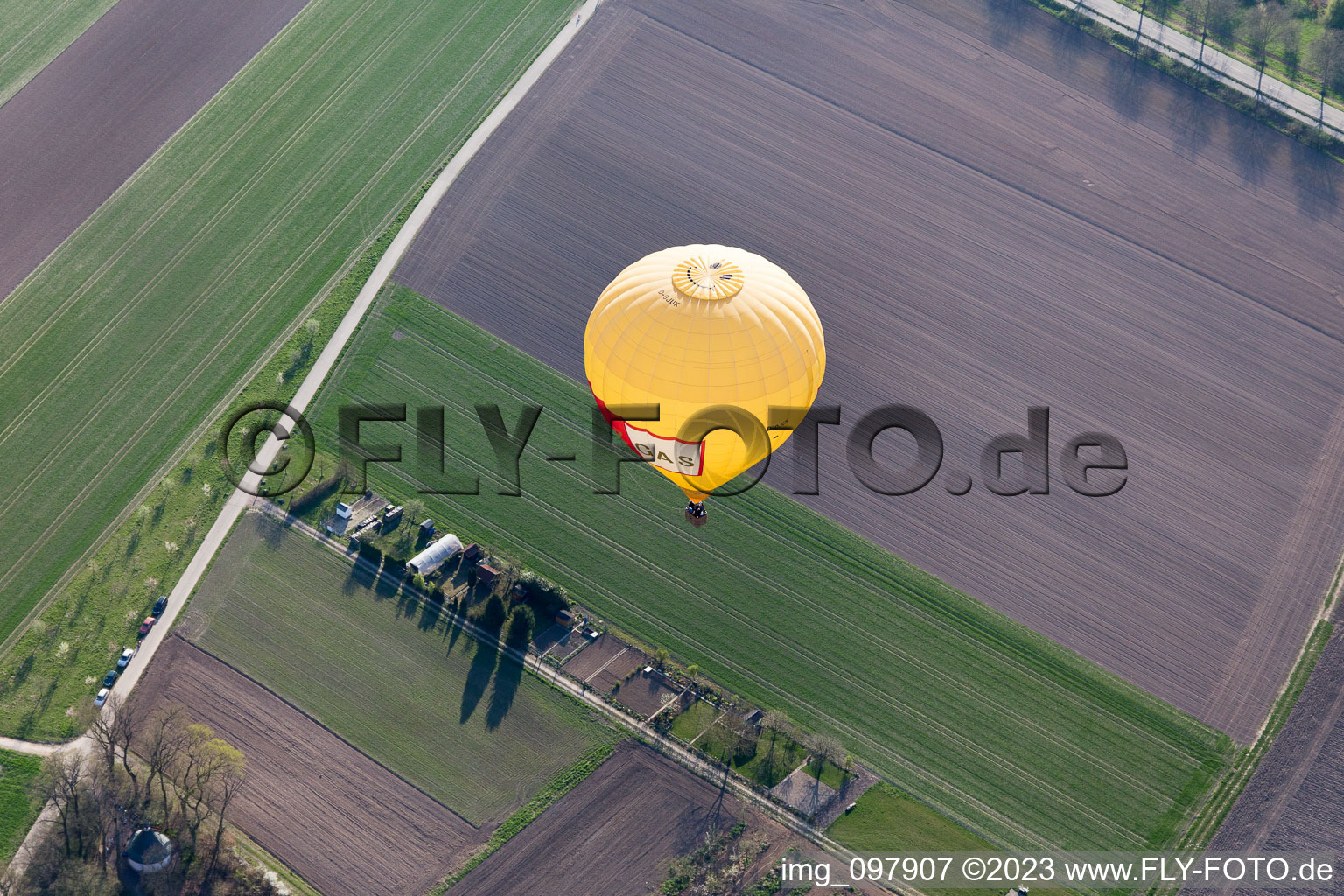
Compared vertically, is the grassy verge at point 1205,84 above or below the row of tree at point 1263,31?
below

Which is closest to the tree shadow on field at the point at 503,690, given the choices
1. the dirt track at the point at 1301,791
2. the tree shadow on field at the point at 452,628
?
the tree shadow on field at the point at 452,628

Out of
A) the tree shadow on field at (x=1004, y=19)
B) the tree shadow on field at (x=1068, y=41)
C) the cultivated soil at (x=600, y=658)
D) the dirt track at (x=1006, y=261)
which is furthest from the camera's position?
the tree shadow on field at (x=1004, y=19)

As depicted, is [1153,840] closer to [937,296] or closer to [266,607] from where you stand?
[937,296]

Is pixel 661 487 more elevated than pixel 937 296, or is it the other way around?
pixel 937 296

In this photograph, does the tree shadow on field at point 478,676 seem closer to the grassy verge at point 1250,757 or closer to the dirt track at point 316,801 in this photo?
the dirt track at point 316,801

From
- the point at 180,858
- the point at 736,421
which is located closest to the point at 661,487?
the point at 736,421

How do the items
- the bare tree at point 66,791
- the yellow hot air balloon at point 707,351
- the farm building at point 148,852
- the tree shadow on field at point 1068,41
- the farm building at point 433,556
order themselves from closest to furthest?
the yellow hot air balloon at point 707,351, the farm building at point 148,852, the bare tree at point 66,791, the farm building at point 433,556, the tree shadow on field at point 1068,41
